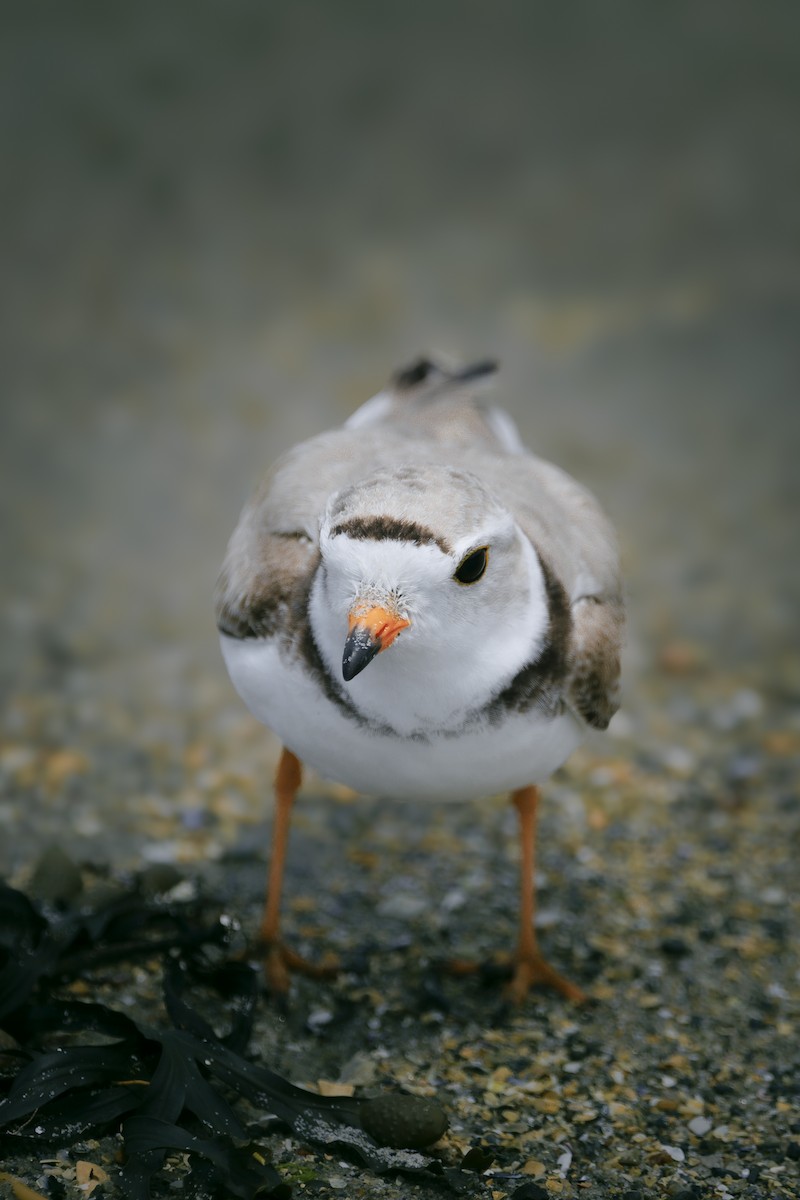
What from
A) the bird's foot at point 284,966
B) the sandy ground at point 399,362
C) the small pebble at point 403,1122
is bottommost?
the small pebble at point 403,1122

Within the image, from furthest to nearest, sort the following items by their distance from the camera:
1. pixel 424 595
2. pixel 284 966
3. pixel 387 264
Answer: pixel 387 264 → pixel 284 966 → pixel 424 595

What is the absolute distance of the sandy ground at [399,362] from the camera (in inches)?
196

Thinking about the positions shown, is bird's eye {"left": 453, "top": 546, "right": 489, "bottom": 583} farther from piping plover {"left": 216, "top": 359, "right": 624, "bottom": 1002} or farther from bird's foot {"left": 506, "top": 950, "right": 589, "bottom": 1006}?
bird's foot {"left": 506, "top": 950, "right": 589, "bottom": 1006}

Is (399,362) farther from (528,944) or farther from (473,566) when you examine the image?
(473,566)

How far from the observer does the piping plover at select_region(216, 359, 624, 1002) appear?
316 cm

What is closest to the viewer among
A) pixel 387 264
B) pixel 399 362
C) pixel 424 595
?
pixel 424 595

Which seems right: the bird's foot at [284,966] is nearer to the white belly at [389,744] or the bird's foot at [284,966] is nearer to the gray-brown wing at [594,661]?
the white belly at [389,744]

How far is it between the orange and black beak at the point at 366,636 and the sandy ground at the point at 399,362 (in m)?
1.61

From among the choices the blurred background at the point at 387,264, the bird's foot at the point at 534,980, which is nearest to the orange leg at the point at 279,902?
the bird's foot at the point at 534,980

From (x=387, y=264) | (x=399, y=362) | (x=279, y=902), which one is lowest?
(x=279, y=902)

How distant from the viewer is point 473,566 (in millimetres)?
3244

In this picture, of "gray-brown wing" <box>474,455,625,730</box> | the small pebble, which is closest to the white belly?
"gray-brown wing" <box>474,455,625,730</box>

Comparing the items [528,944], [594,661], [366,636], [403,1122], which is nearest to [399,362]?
[528,944]

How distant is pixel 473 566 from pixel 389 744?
576mm
